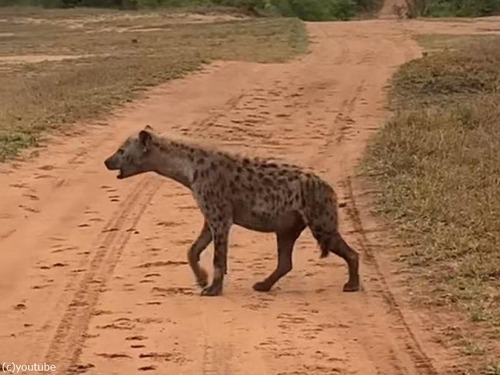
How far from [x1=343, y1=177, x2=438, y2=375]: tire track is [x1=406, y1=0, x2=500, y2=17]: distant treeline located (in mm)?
37499

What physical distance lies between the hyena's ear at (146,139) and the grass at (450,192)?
6.61ft

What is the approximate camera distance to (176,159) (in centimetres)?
923

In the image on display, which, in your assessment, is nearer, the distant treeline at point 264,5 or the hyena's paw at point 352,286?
the hyena's paw at point 352,286

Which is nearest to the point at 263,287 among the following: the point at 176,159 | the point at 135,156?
the point at 176,159

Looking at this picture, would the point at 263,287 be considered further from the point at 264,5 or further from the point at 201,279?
the point at 264,5

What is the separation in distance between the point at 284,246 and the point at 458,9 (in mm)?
41657

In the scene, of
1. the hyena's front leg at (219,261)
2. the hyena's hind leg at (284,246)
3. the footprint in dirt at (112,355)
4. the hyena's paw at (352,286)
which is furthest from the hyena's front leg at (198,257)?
the footprint in dirt at (112,355)

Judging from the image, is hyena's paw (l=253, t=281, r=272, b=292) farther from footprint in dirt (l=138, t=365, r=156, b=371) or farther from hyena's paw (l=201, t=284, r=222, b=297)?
footprint in dirt (l=138, t=365, r=156, b=371)

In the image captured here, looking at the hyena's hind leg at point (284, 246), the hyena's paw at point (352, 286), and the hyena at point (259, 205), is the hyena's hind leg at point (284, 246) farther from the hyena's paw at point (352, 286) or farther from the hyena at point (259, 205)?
the hyena's paw at point (352, 286)

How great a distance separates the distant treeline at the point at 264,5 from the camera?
49906mm

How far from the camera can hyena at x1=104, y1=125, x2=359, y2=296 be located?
28.7 feet

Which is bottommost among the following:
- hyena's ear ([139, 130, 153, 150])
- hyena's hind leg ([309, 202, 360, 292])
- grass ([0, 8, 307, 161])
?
grass ([0, 8, 307, 161])

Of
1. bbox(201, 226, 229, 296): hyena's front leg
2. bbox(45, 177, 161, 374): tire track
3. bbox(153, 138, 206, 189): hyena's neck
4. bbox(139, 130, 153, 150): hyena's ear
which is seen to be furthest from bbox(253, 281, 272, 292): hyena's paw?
bbox(139, 130, 153, 150): hyena's ear

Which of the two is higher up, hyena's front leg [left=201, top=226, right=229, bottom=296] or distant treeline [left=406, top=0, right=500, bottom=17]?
hyena's front leg [left=201, top=226, right=229, bottom=296]
